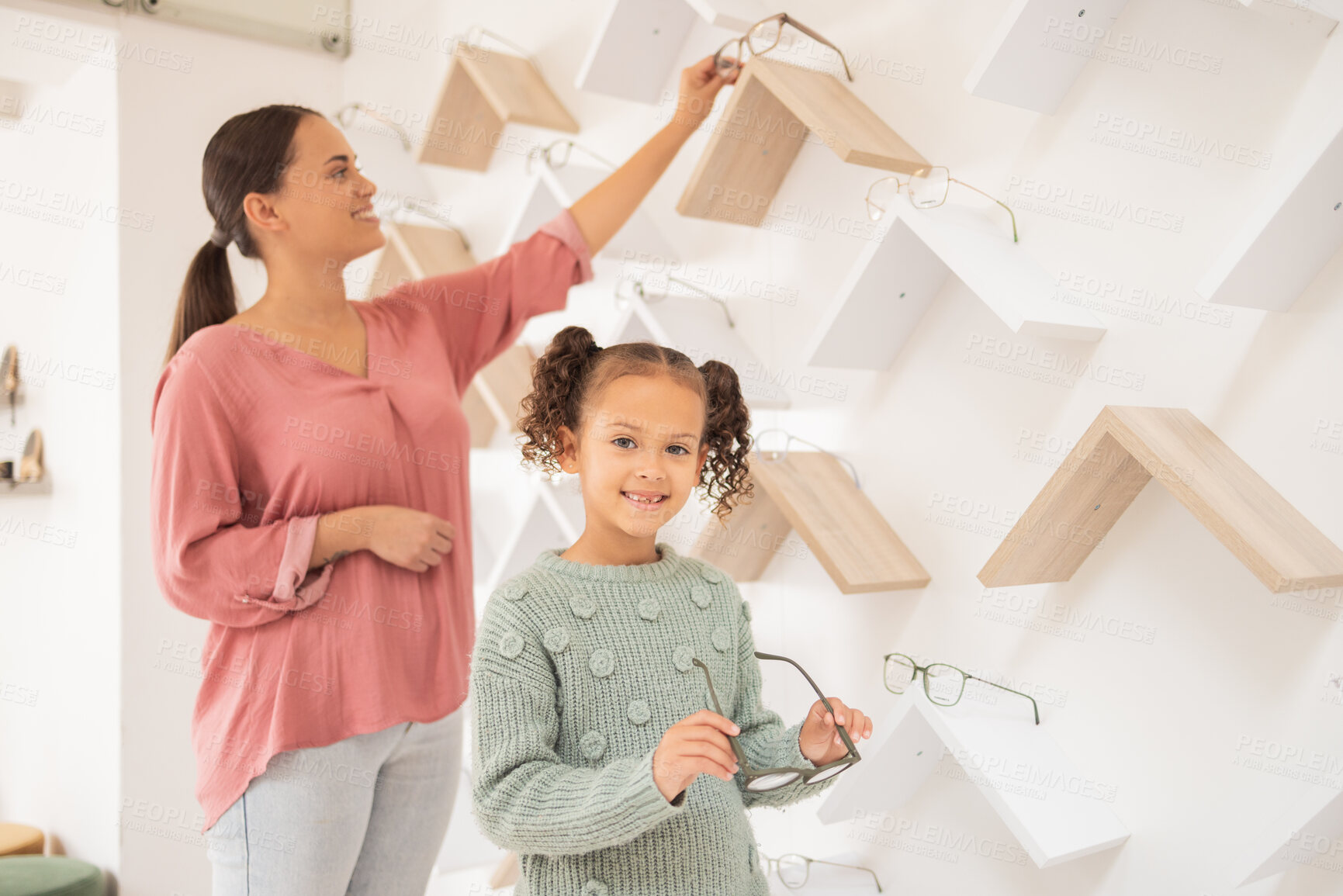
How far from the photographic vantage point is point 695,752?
0.79 m

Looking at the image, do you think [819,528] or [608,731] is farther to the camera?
[819,528]

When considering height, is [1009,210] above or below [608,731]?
above

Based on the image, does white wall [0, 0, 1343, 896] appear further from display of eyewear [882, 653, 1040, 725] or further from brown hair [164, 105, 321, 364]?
brown hair [164, 105, 321, 364]

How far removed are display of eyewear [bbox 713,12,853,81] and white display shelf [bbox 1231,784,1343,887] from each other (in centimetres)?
98

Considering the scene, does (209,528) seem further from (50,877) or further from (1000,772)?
(50,877)


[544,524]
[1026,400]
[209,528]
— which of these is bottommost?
[544,524]

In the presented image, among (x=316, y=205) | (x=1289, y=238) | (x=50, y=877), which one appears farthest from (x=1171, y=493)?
Answer: (x=50, y=877)

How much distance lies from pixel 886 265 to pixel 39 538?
2.25 metres

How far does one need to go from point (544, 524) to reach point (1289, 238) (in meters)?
1.33

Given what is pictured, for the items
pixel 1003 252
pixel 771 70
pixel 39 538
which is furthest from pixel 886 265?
pixel 39 538

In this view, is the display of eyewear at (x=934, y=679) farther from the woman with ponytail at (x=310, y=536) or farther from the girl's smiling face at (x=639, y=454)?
the woman with ponytail at (x=310, y=536)

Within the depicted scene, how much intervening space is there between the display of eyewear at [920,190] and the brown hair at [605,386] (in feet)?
1.13

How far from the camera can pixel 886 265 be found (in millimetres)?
1207

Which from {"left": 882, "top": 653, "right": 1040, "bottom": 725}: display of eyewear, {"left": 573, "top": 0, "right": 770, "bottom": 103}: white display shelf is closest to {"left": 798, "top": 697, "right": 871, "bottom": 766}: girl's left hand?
{"left": 882, "top": 653, "right": 1040, "bottom": 725}: display of eyewear
